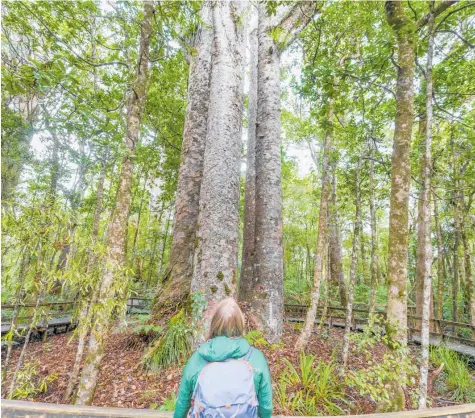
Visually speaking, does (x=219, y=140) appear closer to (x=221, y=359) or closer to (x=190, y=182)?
(x=190, y=182)

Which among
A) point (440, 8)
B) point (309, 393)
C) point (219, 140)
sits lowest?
point (309, 393)

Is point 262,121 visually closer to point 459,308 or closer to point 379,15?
point 379,15

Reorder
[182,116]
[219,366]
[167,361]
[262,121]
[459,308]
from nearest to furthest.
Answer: [219,366], [167,361], [262,121], [182,116], [459,308]

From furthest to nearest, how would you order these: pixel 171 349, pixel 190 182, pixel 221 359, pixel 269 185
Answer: pixel 190 182 < pixel 269 185 < pixel 171 349 < pixel 221 359

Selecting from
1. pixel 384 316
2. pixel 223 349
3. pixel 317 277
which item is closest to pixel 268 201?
pixel 317 277

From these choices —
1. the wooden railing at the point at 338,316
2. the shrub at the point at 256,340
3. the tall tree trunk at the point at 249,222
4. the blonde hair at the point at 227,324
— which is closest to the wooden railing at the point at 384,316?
the wooden railing at the point at 338,316

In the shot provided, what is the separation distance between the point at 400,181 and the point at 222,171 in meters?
3.00

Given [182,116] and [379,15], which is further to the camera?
[182,116]

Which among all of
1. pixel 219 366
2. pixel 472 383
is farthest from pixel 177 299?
pixel 472 383

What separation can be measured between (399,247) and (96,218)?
34.4 ft

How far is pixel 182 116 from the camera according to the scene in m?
9.51

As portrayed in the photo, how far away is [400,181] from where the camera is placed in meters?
3.67

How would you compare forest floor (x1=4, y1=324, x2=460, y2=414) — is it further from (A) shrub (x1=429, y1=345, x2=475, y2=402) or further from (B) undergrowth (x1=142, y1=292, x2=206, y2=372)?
(A) shrub (x1=429, y1=345, x2=475, y2=402)

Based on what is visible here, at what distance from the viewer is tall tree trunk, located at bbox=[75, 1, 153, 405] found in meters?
3.00
